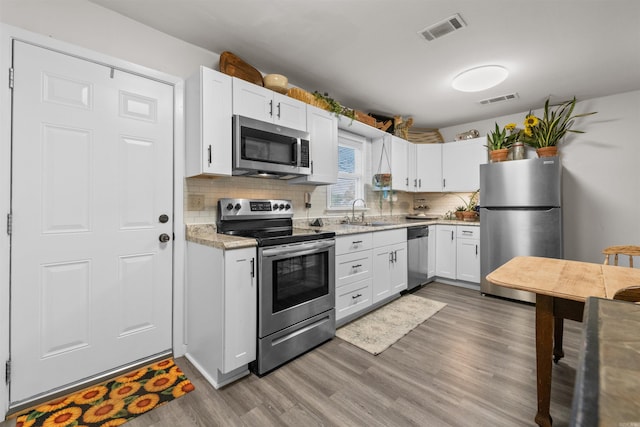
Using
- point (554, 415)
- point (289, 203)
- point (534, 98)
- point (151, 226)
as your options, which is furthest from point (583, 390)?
point (534, 98)

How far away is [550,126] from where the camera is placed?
368 centimetres

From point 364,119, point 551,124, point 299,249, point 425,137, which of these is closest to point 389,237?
point 299,249

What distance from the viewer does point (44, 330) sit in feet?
5.72

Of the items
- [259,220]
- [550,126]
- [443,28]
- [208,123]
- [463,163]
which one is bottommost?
[259,220]

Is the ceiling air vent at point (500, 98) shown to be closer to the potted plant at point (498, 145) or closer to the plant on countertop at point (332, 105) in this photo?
the potted plant at point (498, 145)

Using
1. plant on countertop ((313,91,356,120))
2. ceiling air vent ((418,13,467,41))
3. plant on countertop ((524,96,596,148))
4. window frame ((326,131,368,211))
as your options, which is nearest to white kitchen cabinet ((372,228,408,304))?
window frame ((326,131,368,211))

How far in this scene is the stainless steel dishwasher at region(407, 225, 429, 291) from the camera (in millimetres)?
3695

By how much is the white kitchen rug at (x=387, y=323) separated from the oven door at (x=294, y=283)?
0.38 metres

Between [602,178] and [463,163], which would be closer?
[602,178]

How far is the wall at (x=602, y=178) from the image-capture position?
3453 millimetres

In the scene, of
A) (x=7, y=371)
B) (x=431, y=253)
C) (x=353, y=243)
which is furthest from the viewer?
(x=431, y=253)

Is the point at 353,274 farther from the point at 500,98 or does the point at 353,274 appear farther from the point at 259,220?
the point at 500,98

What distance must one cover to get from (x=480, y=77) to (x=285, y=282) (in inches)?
105

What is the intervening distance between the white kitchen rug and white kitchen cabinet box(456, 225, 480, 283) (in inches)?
34.8
